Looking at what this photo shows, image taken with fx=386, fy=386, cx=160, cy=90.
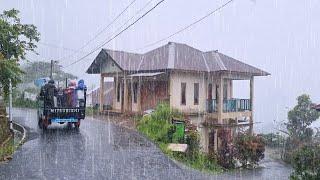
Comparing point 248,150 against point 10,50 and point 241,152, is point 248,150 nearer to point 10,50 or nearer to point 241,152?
point 241,152

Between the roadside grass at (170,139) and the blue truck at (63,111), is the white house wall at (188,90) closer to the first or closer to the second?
the roadside grass at (170,139)

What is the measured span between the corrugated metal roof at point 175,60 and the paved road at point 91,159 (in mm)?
7541

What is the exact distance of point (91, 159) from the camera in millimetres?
12492

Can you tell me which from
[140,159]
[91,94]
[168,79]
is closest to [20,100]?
[91,94]

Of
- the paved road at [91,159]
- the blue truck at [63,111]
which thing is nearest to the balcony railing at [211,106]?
the paved road at [91,159]

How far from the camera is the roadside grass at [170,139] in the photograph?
47.3ft

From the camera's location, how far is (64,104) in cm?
1895

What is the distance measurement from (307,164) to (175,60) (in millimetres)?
13340

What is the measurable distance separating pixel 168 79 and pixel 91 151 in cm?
1066

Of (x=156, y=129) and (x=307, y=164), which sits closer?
(x=307, y=164)

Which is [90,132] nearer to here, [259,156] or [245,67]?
[259,156]

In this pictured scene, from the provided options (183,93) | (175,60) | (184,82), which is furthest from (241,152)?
(175,60)

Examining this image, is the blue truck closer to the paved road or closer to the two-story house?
the paved road

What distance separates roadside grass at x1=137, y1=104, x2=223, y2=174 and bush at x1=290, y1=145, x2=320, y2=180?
3090 mm
